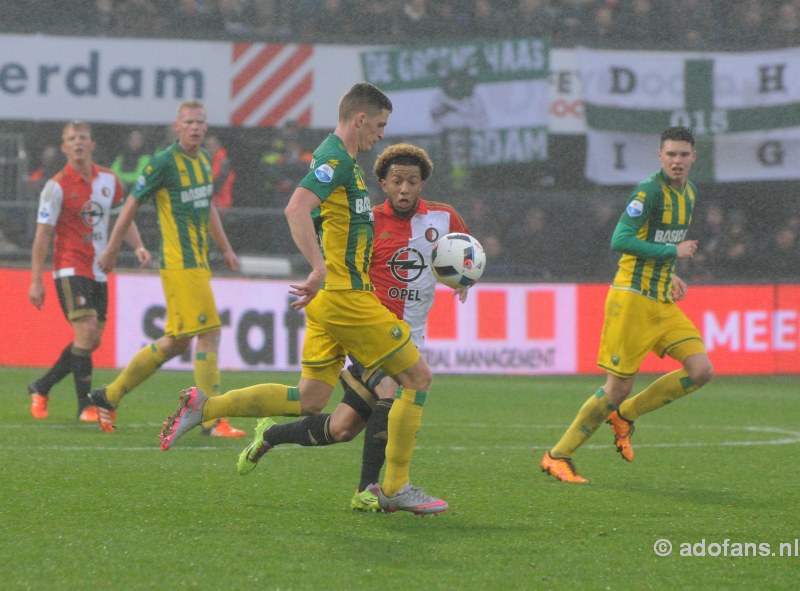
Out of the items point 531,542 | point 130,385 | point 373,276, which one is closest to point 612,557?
point 531,542

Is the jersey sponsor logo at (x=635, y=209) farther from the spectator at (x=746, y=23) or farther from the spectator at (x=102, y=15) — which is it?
the spectator at (x=746, y=23)

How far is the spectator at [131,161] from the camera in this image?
16969 mm

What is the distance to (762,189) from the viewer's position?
1866 centimetres

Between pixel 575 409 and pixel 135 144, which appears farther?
pixel 135 144

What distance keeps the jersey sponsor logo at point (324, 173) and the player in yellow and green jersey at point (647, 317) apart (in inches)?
97.6

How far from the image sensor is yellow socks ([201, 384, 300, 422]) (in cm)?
641

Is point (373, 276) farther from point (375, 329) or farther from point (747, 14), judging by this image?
point (747, 14)

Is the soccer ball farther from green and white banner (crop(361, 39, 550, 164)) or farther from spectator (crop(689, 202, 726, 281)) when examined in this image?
spectator (crop(689, 202, 726, 281))

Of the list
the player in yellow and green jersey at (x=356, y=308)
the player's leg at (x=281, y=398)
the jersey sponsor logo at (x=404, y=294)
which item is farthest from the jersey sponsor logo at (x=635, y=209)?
the player's leg at (x=281, y=398)

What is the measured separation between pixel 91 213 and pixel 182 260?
132cm

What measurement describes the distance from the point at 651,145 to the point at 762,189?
5.72 feet

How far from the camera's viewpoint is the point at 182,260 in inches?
368

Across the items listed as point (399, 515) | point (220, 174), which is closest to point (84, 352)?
point (399, 515)

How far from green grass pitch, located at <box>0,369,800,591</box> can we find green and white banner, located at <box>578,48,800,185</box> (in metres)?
8.22
